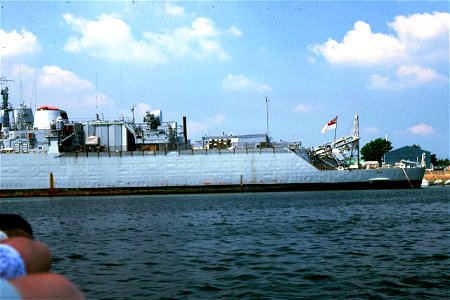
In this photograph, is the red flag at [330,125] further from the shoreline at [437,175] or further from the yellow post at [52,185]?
the shoreline at [437,175]

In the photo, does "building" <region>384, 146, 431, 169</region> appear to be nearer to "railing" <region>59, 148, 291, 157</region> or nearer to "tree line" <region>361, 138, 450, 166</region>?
"tree line" <region>361, 138, 450, 166</region>

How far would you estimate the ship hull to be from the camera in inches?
2226

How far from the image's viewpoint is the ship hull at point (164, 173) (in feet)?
185

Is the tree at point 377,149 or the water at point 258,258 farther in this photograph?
the tree at point 377,149

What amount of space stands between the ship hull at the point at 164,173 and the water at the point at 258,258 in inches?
1291

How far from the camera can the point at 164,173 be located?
186ft

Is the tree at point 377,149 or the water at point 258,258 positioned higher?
the tree at point 377,149

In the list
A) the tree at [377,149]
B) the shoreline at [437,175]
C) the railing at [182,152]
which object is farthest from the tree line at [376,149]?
the railing at [182,152]

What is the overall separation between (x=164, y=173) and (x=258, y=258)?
44.4m

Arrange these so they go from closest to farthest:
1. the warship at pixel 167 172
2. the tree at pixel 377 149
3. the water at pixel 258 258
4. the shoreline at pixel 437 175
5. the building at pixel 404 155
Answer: the water at pixel 258 258, the warship at pixel 167 172, the shoreline at pixel 437 175, the building at pixel 404 155, the tree at pixel 377 149

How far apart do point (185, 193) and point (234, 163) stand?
22.6 feet

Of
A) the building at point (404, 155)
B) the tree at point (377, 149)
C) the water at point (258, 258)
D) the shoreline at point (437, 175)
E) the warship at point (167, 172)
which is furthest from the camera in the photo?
the tree at point (377, 149)

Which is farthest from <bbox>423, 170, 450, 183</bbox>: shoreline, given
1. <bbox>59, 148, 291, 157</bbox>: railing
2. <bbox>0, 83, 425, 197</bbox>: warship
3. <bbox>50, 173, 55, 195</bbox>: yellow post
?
<bbox>50, 173, 55, 195</bbox>: yellow post

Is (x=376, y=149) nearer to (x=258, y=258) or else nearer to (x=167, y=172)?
(x=167, y=172)
